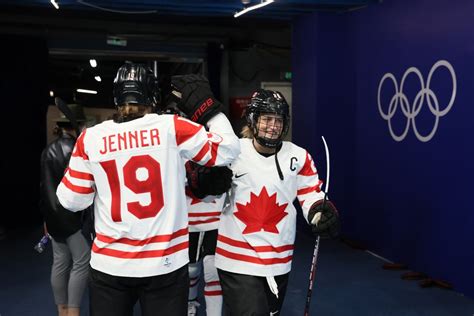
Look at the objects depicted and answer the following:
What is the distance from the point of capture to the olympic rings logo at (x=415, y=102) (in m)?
4.19

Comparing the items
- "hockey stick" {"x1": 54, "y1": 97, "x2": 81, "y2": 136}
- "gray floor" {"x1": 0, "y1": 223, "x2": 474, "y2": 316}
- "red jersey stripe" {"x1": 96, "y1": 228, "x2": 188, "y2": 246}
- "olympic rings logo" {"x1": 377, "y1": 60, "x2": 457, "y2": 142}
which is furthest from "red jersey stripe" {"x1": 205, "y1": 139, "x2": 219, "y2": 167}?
"olympic rings logo" {"x1": 377, "y1": 60, "x2": 457, "y2": 142}

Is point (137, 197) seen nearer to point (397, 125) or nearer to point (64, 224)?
point (64, 224)

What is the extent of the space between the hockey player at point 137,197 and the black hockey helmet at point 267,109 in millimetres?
430

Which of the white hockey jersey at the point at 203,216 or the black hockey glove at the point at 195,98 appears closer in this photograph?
the black hockey glove at the point at 195,98

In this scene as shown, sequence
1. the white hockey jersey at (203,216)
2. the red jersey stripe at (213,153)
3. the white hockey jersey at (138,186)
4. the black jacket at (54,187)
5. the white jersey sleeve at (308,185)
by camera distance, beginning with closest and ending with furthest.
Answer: the white hockey jersey at (138,186) < the red jersey stripe at (213,153) < the white jersey sleeve at (308,185) < the black jacket at (54,187) < the white hockey jersey at (203,216)

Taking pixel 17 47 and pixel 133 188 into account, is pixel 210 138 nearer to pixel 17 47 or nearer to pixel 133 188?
pixel 133 188

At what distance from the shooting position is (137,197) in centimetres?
170

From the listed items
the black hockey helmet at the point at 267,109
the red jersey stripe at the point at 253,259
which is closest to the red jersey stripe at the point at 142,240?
the red jersey stripe at the point at 253,259

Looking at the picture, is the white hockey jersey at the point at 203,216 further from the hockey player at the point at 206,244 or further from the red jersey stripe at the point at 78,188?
the red jersey stripe at the point at 78,188

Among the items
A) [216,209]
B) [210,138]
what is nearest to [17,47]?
[216,209]

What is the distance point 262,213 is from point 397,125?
120 inches

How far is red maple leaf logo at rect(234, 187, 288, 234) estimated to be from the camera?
2191mm

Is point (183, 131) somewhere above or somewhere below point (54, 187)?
above

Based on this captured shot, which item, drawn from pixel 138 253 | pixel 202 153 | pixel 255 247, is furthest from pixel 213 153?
pixel 255 247
